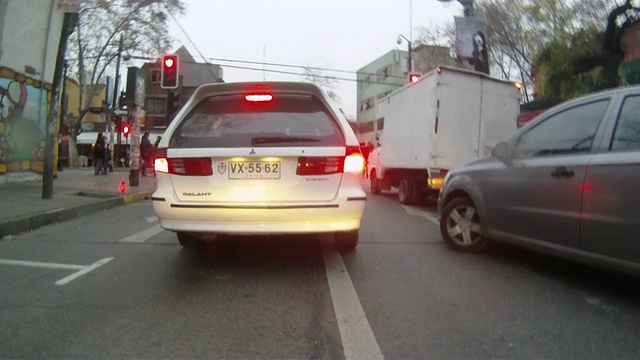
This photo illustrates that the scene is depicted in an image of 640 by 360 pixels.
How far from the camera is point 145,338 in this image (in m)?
3.11

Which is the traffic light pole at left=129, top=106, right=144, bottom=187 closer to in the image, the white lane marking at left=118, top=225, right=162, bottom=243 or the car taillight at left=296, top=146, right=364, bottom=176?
the white lane marking at left=118, top=225, right=162, bottom=243

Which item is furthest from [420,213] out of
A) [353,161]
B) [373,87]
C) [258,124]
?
[373,87]

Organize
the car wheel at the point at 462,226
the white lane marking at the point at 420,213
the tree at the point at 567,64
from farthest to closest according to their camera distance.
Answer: the tree at the point at 567,64 → the white lane marking at the point at 420,213 → the car wheel at the point at 462,226

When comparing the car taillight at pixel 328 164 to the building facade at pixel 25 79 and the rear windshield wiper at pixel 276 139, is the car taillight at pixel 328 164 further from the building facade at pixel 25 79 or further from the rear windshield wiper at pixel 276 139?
the building facade at pixel 25 79

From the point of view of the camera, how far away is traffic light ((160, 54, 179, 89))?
43.1ft

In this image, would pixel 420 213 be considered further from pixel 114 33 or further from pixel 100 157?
pixel 114 33

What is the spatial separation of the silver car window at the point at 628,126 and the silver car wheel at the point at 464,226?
181 cm

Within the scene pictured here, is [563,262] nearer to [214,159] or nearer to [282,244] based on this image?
[282,244]

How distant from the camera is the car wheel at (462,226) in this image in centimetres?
543

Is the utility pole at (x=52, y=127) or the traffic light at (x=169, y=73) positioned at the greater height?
the traffic light at (x=169, y=73)

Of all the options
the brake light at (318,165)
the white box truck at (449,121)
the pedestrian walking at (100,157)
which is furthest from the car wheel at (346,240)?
the pedestrian walking at (100,157)

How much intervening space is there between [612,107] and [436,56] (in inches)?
1102

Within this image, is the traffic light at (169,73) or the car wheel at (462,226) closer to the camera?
the car wheel at (462,226)

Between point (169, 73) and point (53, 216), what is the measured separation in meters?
6.49
